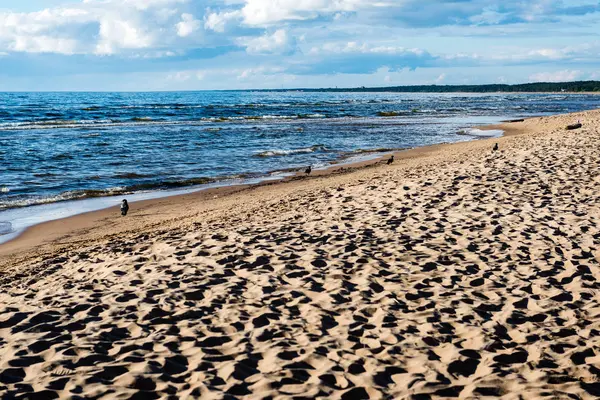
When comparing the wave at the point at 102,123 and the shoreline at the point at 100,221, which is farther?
the wave at the point at 102,123

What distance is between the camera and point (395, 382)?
475 cm

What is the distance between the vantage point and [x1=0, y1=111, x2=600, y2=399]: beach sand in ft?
15.7

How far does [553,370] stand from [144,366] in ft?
11.1

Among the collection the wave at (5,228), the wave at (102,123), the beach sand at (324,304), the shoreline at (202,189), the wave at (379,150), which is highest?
the wave at (102,123)

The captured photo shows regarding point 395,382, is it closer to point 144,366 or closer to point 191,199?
point 144,366

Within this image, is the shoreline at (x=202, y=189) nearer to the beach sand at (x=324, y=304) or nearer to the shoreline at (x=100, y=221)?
the shoreline at (x=100, y=221)

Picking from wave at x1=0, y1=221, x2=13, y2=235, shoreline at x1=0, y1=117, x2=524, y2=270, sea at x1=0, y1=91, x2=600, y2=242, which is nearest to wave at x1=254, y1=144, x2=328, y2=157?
sea at x1=0, y1=91, x2=600, y2=242

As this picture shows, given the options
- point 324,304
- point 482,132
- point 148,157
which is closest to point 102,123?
point 148,157

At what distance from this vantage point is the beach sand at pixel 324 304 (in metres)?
4.79

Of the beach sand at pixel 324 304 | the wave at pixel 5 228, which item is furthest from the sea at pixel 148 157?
the beach sand at pixel 324 304

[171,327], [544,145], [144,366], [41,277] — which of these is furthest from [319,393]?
[544,145]

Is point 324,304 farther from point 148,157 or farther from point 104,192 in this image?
point 148,157

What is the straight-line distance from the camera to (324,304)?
6328 mm

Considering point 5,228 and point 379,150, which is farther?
point 379,150
